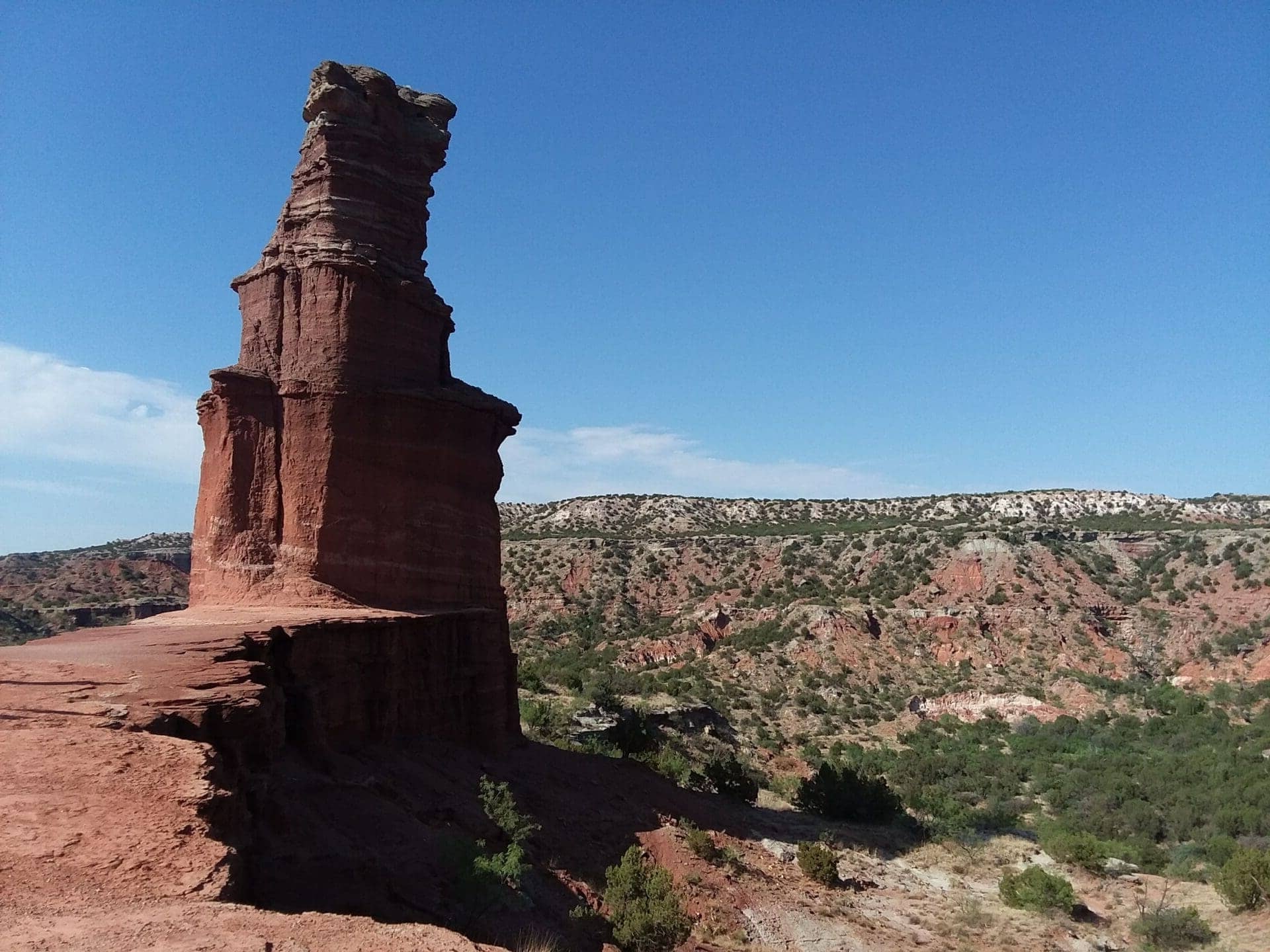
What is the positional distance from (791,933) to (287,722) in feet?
35.5

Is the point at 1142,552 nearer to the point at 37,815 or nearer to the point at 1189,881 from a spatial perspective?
the point at 1189,881

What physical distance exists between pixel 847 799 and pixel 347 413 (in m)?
20.2

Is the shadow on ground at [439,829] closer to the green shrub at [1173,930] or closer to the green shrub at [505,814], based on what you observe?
the green shrub at [505,814]

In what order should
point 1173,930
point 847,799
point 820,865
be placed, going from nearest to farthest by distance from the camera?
point 1173,930 < point 820,865 < point 847,799

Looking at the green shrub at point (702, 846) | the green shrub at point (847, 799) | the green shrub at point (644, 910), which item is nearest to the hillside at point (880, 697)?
the green shrub at point (702, 846)

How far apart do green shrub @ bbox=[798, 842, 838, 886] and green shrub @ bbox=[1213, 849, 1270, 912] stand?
9.00m

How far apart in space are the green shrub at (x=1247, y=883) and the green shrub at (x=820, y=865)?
900 centimetres

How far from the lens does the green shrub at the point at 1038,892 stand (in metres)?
19.9

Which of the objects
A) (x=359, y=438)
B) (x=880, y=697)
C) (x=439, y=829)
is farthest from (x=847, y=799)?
(x=880, y=697)

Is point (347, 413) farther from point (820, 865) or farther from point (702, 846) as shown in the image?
point (820, 865)

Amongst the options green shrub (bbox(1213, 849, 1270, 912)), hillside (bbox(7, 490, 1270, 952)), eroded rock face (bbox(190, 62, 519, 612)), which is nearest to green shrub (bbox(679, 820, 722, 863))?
hillside (bbox(7, 490, 1270, 952))

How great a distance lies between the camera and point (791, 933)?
55.8ft

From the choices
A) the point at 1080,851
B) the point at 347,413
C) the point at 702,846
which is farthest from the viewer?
the point at 1080,851

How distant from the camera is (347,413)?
18656mm
